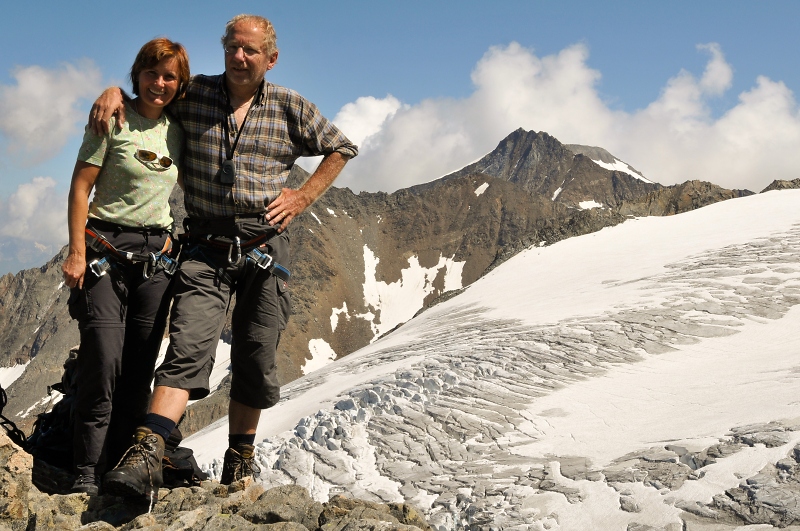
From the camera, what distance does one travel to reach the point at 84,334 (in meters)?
5.54

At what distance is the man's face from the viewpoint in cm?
550

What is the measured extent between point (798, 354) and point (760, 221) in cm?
1714

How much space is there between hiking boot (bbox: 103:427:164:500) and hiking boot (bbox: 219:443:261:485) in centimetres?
100

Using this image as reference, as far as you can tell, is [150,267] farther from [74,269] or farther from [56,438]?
[56,438]

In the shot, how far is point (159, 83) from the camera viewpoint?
18.1 feet

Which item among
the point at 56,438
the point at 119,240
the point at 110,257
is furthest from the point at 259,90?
the point at 56,438

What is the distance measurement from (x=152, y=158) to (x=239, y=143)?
0.68 m

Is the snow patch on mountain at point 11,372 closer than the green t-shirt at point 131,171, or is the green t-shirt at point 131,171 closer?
the green t-shirt at point 131,171

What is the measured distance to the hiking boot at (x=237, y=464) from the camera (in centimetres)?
593

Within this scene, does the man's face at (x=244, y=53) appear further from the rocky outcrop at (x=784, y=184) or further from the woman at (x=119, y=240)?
the rocky outcrop at (x=784, y=184)

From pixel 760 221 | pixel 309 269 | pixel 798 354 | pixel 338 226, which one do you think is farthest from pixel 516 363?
pixel 338 226

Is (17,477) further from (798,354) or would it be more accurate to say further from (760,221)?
(760,221)

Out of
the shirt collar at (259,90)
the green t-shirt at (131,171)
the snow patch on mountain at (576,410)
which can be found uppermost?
the shirt collar at (259,90)

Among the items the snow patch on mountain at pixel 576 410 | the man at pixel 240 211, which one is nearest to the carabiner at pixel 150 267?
the man at pixel 240 211
